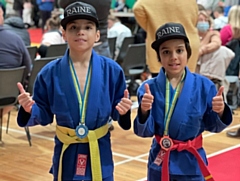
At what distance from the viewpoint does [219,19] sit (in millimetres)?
11000

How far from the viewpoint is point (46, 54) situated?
23.7ft

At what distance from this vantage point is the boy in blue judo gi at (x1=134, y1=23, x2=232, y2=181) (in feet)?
9.53

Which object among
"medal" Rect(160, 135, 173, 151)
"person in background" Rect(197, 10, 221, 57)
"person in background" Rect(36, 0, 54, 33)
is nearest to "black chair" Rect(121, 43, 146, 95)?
"person in background" Rect(197, 10, 221, 57)

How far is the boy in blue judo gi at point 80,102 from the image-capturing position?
2881 mm

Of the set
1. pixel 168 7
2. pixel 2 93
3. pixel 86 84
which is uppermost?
pixel 168 7

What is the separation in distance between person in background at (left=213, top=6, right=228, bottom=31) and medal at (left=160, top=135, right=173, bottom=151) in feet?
25.9

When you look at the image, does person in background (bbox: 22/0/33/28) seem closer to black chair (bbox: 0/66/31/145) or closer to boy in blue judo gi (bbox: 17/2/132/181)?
black chair (bbox: 0/66/31/145)

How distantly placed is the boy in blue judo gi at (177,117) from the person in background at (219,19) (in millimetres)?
7740

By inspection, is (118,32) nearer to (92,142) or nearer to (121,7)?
(92,142)

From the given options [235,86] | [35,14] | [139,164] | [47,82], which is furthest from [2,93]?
[35,14]

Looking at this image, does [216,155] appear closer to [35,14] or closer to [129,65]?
[129,65]

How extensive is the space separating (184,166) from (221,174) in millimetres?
1948

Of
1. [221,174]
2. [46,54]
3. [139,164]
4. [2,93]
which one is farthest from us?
[46,54]

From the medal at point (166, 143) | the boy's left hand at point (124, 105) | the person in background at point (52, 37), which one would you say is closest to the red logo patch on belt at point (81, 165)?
the boy's left hand at point (124, 105)
